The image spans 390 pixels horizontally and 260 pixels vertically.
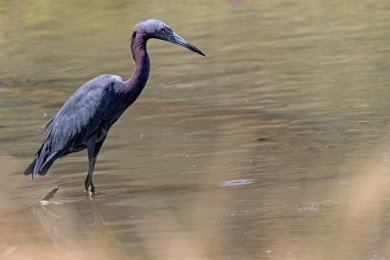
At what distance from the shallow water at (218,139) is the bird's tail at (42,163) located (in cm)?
18

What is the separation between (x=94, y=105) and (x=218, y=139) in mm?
1590

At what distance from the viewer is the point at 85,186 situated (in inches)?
340

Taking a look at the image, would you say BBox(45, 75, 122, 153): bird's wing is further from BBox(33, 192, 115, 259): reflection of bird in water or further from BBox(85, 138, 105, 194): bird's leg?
BBox(33, 192, 115, 259): reflection of bird in water

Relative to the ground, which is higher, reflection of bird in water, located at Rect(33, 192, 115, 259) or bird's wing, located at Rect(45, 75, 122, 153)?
bird's wing, located at Rect(45, 75, 122, 153)

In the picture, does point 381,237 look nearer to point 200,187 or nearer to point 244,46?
point 200,187

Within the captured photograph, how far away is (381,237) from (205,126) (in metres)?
4.25

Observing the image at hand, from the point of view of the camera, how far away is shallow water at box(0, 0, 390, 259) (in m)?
7.06

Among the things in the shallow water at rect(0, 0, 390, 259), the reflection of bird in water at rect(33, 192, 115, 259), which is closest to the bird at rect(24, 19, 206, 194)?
the shallow water at rect(0, 0, 390, 259)

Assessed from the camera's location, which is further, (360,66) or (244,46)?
(244,46)

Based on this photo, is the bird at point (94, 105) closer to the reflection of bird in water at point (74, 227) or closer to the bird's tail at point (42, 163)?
the bird's tail at point (42, 163)

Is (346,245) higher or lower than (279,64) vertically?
higher

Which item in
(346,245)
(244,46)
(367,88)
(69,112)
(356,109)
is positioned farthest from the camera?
(244,46)

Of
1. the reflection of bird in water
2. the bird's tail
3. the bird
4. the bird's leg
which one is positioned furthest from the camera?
the bird

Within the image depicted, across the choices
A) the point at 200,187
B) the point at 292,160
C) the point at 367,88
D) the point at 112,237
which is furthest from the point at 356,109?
the point at 112,237
